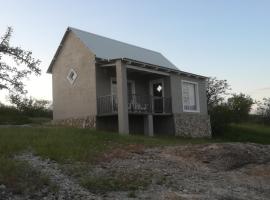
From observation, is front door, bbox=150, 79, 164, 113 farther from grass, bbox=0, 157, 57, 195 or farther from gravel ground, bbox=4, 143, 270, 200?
grass, bbox=0, 157, 57, 195

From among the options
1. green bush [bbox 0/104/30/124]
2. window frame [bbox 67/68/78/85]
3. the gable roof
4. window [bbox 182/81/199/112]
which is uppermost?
the gable roof

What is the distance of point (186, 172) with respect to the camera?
1218 cm

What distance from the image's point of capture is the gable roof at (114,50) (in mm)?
22938

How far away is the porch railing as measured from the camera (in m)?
21.8

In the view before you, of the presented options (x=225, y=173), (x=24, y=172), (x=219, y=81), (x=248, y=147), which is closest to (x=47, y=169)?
(x=24, y=172)

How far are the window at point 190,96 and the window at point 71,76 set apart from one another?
681 centimetres

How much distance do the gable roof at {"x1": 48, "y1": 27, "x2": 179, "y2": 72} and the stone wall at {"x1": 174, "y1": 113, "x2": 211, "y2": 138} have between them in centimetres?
314

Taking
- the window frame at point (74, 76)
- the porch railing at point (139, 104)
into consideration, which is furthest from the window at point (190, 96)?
the window frame at point (74, 76)

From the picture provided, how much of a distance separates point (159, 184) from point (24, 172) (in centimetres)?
329

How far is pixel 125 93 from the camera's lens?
67.9 ft

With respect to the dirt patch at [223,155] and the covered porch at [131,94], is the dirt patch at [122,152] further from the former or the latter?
the covered porch at [131,94]

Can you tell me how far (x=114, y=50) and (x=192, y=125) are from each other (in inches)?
261

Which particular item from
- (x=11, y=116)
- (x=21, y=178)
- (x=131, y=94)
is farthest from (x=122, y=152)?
(x=11, y=116)

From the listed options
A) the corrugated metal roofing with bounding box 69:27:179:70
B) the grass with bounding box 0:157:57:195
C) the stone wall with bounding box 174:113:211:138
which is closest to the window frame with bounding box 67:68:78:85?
the corrugated metal roofing with bounding box 69:27:179:70
